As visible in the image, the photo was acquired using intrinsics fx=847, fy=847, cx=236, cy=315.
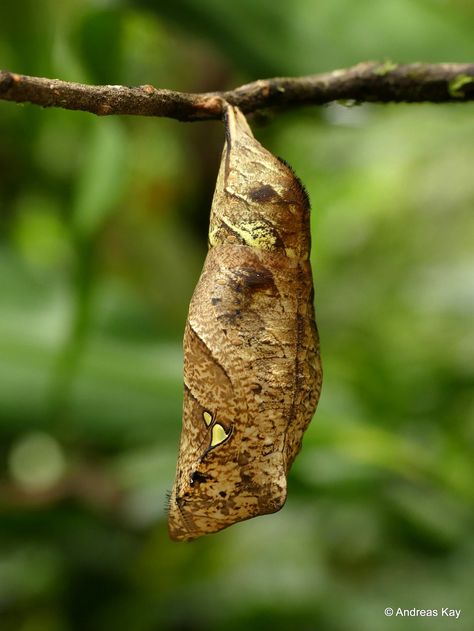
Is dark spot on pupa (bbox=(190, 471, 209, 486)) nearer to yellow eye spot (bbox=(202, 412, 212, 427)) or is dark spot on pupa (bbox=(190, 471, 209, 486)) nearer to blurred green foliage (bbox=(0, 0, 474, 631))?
yellow eye spot (bbox=(202, 412, 212, 427))

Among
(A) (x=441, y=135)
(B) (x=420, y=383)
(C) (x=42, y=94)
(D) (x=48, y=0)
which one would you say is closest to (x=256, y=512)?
(C) (x=42, y=94)

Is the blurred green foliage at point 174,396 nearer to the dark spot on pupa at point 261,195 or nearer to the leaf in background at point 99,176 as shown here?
the leaf in background at point 99,176

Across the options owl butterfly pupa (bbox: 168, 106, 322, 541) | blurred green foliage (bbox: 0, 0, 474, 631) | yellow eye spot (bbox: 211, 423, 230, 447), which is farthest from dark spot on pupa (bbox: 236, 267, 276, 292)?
blurred green foliage (bbox: 0, 0, 474, 631)

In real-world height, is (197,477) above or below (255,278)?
below

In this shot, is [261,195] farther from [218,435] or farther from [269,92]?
[218,435]

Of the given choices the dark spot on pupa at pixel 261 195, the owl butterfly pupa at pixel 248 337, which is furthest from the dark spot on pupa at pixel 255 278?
the dark spot on pupa at pixel 261 195

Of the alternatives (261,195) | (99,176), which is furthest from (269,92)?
(99,176)
